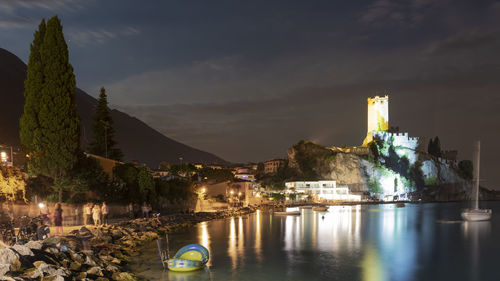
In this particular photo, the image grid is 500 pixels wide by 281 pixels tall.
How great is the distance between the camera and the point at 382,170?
137625mm

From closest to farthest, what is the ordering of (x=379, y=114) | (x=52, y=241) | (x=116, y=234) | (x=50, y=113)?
1. (x=52, y=241)
2. (x=116, y=234)
3. (x=50, y=113)
4. (x=379, y=114)

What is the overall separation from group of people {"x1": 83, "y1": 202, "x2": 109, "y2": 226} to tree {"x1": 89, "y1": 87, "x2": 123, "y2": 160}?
2305 centimetres

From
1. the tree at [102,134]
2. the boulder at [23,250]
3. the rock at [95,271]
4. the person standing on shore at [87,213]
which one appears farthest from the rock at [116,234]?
the tree at [102,134]

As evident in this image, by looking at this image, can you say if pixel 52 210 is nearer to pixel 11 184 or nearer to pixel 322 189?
A: pixel 11 184

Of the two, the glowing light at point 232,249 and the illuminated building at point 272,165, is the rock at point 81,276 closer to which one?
the glowing light at point 232,249

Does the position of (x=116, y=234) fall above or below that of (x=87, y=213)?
below

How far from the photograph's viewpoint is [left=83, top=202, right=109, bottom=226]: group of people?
26.7m

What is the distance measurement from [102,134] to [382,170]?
103516mm

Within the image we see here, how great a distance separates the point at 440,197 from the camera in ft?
492

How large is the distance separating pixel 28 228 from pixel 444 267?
70.7 ft

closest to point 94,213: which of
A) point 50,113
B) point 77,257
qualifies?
point 50,113

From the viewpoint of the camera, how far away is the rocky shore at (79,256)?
1279 centimetres

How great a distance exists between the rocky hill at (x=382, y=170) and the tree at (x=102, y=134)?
85.4 m

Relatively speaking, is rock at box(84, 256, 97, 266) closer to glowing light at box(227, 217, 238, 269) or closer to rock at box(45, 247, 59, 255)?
rock at box(45, 247, 59, 255)
